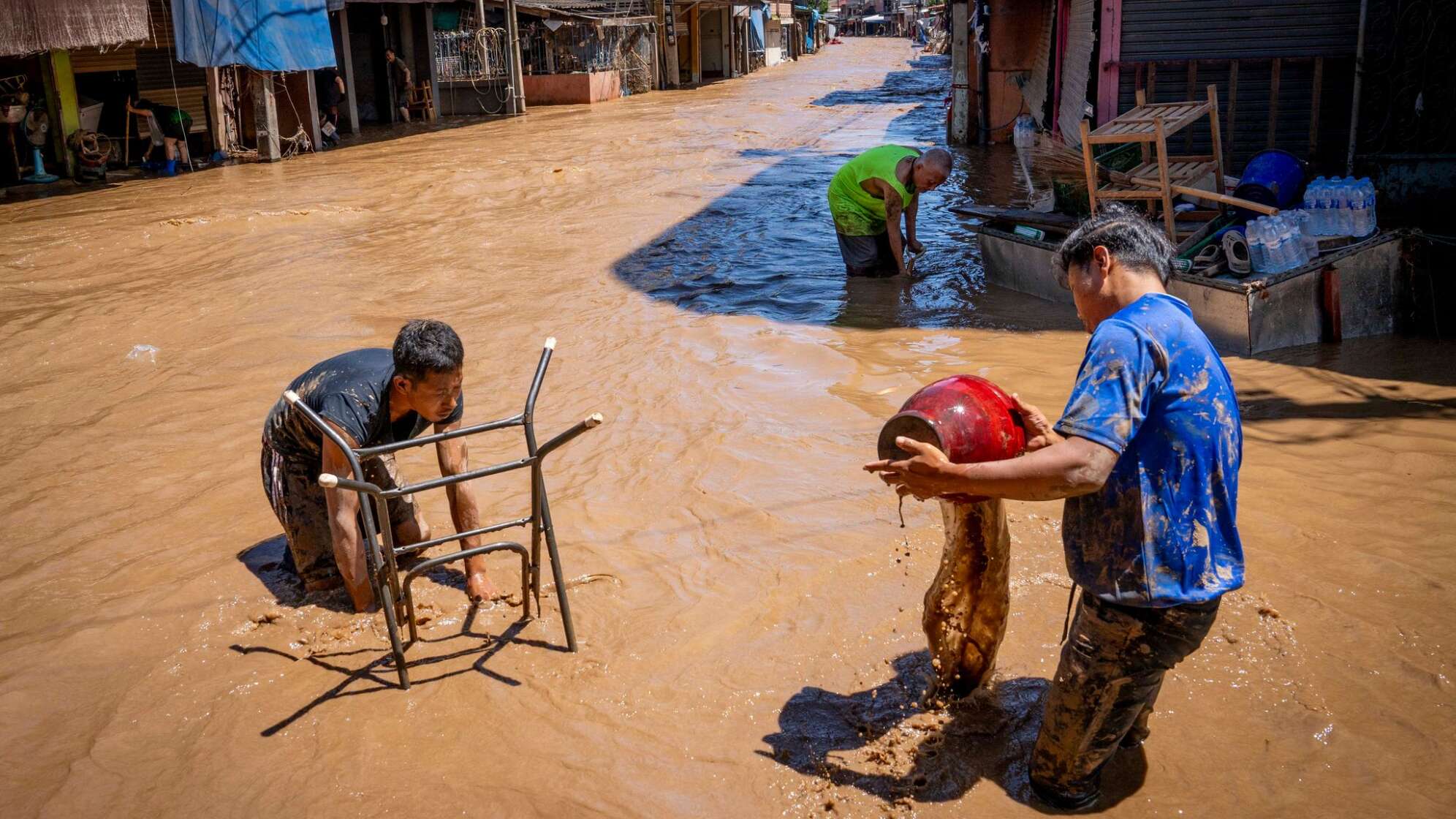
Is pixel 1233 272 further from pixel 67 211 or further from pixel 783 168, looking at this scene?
pixel 67 211

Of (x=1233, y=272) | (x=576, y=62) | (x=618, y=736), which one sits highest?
(x=576, y=62)

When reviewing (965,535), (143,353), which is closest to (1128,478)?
(965,535)

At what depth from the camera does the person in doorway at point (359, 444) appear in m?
3.71

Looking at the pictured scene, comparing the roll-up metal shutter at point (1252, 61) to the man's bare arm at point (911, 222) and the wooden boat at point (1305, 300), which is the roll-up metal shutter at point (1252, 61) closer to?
the man's bare arm at point (911, 222)

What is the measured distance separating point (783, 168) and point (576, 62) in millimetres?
14669

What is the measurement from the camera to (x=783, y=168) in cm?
1662

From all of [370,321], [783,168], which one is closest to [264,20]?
[783,168]

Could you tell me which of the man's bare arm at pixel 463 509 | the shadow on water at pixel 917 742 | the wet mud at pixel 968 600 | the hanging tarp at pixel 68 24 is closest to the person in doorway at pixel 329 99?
the hanging tarp at pixel 68 24

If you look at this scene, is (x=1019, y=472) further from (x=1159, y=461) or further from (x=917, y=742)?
(x=917, y=742)

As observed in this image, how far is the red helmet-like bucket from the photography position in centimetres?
284

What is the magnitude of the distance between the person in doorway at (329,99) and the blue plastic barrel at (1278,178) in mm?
16429

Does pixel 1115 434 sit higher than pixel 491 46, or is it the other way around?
pixel 491 46

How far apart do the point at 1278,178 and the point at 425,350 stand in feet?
21.7

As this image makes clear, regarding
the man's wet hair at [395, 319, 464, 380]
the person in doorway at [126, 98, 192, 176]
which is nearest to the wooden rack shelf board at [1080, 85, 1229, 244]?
the man's wet hair at [395, 319, 464, 380]
